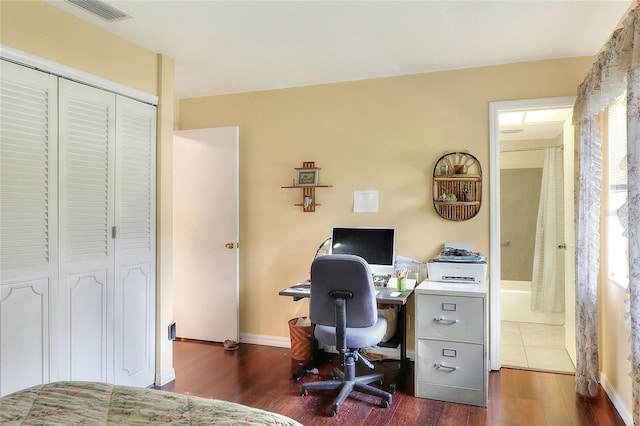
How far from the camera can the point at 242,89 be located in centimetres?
389

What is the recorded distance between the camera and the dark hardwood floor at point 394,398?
249 centimetres

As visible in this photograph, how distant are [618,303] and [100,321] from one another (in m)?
3.17

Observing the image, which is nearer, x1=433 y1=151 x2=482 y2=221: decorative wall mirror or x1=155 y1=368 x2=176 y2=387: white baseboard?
x1=155 y1=368 x2=176 y2=387: white baseboard

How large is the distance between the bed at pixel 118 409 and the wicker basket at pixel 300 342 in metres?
2.06

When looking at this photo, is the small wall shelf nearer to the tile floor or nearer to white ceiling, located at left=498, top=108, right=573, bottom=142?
white ceiling, located at left=498, top=108, right=573, bottom=142

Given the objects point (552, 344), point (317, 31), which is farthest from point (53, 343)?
point (552, 344)

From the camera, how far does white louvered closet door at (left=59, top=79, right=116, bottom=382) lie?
239 cm

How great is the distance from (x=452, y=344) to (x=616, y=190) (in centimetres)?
141

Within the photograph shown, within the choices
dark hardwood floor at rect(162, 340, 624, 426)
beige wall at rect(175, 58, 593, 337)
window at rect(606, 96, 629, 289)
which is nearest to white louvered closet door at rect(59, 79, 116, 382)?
dark hardwood floor at rect(162, 340, 624, 426)

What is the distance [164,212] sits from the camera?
10.1ft

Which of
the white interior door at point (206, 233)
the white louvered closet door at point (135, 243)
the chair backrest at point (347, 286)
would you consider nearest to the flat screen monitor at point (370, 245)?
the chair backrest at point (347, 286)

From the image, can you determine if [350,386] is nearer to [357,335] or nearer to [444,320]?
[357,335]

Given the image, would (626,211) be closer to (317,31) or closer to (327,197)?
(317,31)

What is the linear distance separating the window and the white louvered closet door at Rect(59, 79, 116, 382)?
3.13 metres
